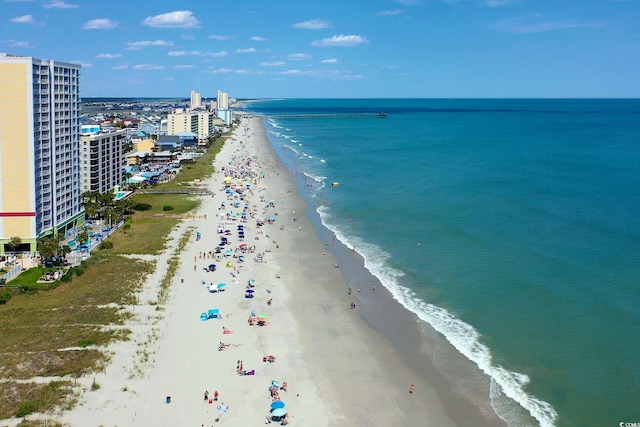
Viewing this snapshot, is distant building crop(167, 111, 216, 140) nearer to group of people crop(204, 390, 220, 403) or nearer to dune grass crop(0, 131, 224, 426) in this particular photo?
dune grass crop(0, 131, 224, 426)

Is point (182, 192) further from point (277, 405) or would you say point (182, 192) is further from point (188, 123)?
point (188, 123)

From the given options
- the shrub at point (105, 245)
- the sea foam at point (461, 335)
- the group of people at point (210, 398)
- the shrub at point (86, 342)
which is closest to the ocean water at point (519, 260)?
the sea foam at point (461, 335)

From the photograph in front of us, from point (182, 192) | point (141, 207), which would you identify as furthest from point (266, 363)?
point (182, 192)

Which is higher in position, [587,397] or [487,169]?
[487,169]

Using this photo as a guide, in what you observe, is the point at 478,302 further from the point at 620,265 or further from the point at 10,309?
the point at 10,309

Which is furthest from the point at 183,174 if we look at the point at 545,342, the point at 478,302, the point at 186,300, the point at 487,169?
the point at 545,342

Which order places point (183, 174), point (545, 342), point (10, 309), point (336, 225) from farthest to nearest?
point (183, 174) < point (336, 225) < point (10, 309) < point (545, 342)

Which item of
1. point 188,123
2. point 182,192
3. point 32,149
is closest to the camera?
point 32,149
